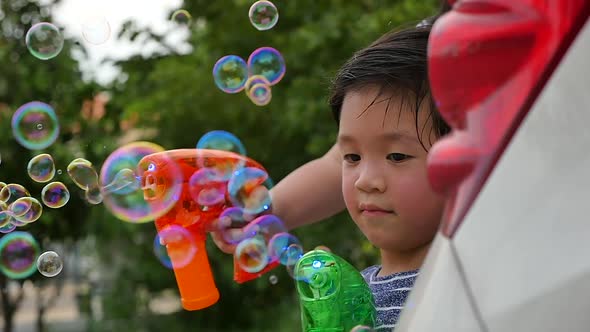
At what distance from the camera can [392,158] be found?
177cm

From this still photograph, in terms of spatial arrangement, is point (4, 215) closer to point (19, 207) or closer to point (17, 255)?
point (19, 207)

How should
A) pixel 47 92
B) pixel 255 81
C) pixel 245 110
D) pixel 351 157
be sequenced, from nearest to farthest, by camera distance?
pixel 351 157, pixel 255 81, pixel 245 110, pixel 47 92

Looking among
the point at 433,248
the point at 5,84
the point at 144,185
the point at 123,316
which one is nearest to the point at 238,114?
the point at 5,84

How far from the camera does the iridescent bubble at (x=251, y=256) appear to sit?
214cm

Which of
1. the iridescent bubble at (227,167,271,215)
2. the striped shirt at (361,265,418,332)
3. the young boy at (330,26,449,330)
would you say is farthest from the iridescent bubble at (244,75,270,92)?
the striped shirt at (361,265,418,332)

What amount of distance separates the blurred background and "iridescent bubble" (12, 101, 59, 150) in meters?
1.69

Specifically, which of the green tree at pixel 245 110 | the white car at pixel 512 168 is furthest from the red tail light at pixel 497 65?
the green tree at pixel 245 110

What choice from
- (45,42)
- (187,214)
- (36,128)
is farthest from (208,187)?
(45,42)

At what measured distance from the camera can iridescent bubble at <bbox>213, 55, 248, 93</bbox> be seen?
3.08m

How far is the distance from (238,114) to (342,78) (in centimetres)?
400

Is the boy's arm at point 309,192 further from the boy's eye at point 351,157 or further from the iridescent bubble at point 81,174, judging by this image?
the iridescent bubble at point 81,174

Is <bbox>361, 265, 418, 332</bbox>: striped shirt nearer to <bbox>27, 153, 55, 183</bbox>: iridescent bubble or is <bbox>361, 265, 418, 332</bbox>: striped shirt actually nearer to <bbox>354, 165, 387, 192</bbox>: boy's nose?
<bbox>354, 165, 387, 192</bbox>: boy's nose

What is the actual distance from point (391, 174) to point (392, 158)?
0.14ft

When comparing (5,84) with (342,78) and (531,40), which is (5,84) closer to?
(342,78)
